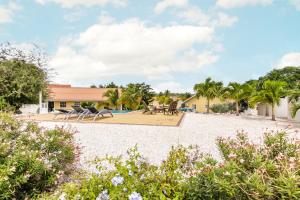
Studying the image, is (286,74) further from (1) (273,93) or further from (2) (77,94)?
(2) (77,94)

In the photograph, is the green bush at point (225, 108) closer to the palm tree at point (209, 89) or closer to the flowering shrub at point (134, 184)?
the palm tree at point (209, 89)

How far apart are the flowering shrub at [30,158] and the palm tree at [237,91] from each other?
2629cm

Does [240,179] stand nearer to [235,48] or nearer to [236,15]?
[236,15]

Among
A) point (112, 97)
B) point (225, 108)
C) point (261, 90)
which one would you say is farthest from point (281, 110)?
point (112, 97)

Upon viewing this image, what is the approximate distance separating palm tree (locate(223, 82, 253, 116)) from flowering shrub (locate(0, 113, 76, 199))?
2629 centimetres

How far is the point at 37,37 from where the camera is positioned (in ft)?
78.0

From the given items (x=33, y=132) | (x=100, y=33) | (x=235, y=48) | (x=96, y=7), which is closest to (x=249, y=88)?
(x=235, y=48)

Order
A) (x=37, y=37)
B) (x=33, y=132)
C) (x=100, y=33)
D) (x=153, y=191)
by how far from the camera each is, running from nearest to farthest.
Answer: (x=153, y=191), (x=33, y=132), (x=100, y=33), (x=37, y=37)

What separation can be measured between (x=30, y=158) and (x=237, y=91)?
92.7 ft

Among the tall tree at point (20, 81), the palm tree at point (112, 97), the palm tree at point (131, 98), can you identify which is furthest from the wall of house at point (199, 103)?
the tall tree at point (20, 81)

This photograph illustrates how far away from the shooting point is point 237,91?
2916cm

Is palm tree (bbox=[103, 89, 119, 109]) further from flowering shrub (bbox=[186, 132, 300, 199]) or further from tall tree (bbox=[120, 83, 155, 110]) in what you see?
flowering shrub (bbox=[186, 132, 300, 199])

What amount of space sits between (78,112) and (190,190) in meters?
17.6

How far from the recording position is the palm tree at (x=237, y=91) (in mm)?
28172
